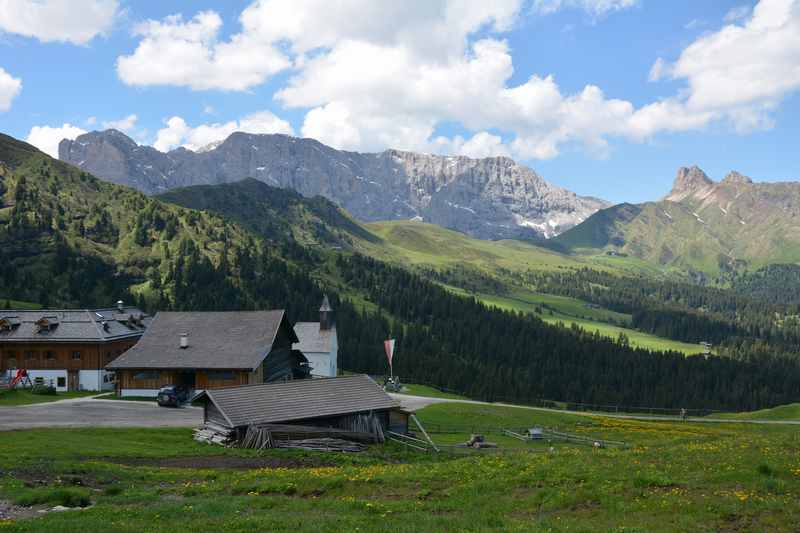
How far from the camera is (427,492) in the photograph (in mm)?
23297

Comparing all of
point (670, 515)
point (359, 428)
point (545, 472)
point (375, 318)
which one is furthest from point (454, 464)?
point (375, 318)

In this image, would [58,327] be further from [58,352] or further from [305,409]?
[305,409]

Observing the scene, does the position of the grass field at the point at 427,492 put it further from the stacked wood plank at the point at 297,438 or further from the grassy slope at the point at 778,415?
the grassy slope at the point at 778,415

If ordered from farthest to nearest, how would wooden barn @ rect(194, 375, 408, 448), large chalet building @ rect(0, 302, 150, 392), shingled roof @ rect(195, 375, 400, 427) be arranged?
large chalet building @ rect(0, 302, 150, 392), shingled roof @ rect(195, 375, 400, 427), wooden barn @ rect(194, 375, 408, 448)

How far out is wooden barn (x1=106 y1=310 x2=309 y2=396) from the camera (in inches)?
2589

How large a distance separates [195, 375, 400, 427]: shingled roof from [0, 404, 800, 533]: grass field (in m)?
7.72

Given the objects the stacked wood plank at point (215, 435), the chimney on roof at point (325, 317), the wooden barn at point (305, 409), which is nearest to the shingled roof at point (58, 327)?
A: the chimney on roof at point (325, 317)

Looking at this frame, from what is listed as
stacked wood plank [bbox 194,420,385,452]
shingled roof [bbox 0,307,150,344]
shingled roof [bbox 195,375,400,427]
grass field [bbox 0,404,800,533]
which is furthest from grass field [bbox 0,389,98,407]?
grass field [bbox 0,404,800,533]

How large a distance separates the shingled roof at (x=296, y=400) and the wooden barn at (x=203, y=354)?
1778cm

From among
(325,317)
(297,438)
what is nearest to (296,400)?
(297,438)

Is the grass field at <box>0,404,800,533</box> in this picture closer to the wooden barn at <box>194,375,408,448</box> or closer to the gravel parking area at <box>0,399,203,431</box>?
the wooden barn at <box>194,375,408,448</box>

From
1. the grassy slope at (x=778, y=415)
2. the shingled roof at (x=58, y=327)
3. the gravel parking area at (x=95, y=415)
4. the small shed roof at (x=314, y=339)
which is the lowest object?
the grassy slope at (x=778, y=415)

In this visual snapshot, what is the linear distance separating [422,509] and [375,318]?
17407 cm

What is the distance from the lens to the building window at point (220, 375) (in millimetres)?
65625
